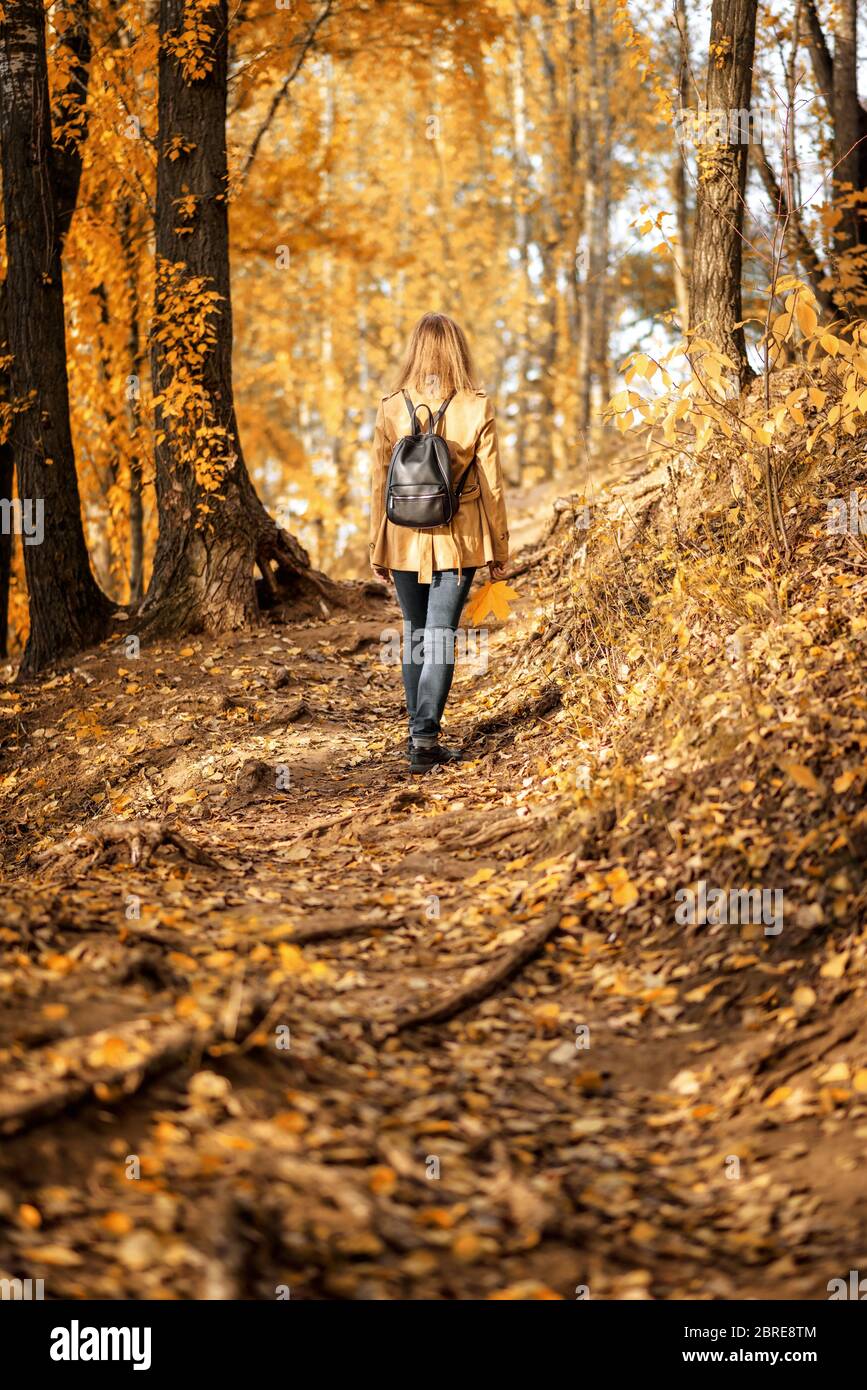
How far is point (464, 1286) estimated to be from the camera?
282 cm

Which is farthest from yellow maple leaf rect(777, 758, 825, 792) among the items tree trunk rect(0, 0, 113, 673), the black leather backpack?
tree trunk rect(0, 0, 113, 673)

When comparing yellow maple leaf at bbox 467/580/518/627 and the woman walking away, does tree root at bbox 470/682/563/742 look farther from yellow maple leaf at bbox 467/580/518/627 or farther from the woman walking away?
yellow maple leaf at bbox 467/580/518/627

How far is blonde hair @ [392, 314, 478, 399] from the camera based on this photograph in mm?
6410

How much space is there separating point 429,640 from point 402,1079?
3349 mm

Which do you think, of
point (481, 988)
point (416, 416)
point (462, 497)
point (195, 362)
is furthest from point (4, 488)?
point (481, 988)

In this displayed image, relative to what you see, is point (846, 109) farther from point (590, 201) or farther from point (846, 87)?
point (590, 201)

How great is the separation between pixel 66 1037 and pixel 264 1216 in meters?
0.88

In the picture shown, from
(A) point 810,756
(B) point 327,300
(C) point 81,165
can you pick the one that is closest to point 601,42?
(B) point 327,300

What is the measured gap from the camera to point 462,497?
6559 mm

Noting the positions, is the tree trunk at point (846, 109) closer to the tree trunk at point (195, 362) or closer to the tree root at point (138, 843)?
the tree trunk at point (195, 362)

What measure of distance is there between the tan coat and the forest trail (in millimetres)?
1310

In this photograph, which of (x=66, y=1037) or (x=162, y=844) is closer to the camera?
(x=66, y=1037)

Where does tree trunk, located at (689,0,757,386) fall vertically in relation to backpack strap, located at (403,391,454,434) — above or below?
above
